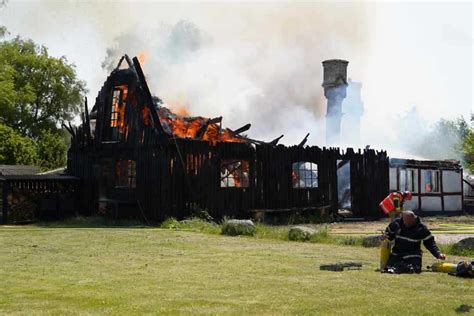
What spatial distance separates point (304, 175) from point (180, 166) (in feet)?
21.0

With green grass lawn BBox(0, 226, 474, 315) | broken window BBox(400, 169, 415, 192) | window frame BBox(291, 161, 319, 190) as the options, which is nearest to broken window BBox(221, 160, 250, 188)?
window frame BBox(291, 161, 319, 190)

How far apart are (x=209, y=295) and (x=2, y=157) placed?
135ft

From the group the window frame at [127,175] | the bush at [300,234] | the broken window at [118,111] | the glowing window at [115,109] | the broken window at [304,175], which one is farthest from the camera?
the broken window at [304,175]

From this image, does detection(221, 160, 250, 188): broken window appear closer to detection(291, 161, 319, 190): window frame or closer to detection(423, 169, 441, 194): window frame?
detection(291, 161, 319, 190): window frame

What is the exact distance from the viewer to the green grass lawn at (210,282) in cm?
858

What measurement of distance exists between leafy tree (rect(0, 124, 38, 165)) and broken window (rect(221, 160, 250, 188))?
2477cm

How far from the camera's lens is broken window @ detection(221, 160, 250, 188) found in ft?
90.9

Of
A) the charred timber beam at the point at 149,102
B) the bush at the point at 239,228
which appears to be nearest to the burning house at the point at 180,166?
the charred timber beam at the point at 149,102

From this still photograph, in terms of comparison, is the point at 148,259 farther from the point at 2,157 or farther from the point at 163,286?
the point at 2,157

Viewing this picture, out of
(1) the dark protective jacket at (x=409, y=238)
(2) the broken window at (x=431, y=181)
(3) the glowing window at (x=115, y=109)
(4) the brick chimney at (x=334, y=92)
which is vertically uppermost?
(4) the brick chimney at (x=334, y=92)

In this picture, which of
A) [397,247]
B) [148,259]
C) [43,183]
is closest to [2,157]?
[43,183]

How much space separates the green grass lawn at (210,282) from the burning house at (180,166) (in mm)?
8892

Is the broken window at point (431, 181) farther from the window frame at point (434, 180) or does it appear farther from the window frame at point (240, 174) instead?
the window frame at point (240, 174)

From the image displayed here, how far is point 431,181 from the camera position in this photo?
35656 millimetres
